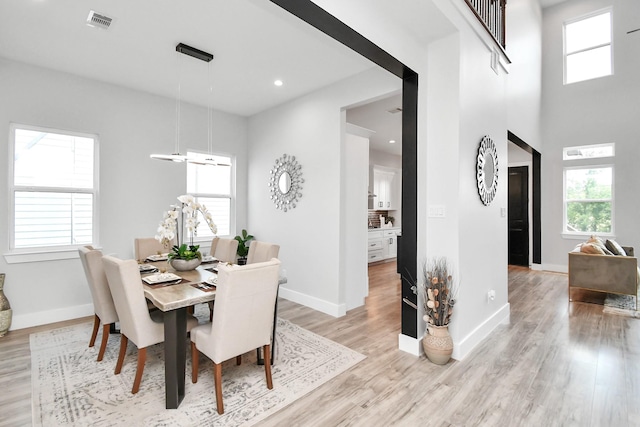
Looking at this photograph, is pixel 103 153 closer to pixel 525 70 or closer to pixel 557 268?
pixel 525 70

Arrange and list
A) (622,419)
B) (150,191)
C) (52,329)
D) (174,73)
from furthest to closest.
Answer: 1. (150,191)
2. (174,73)
3. (52,329)
4. (622,419)

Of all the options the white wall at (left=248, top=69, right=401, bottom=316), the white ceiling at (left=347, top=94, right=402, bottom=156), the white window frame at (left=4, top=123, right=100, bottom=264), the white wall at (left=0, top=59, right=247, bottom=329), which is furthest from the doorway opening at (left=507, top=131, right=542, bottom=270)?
the white window frame at (left=4, top=123, right=100, bottom=264)

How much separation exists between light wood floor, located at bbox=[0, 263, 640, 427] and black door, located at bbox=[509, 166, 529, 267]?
3516mm

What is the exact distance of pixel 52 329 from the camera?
3352 millimetres

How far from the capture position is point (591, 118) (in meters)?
6.04

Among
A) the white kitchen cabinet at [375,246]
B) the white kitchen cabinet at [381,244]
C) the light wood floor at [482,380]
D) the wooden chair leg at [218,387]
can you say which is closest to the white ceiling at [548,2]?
the white kitchen cabinet at [381,244]

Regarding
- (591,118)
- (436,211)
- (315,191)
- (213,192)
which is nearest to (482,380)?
(436,211)

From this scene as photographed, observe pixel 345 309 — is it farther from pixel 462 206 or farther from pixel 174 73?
pixel 174 73

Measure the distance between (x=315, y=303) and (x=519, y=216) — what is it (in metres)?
5.66

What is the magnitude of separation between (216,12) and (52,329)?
3630 mm

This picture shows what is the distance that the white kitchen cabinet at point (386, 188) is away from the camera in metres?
8.01

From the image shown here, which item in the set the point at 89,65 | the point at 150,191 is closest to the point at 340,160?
the point at 150,191

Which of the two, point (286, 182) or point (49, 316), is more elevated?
point (286, 182)

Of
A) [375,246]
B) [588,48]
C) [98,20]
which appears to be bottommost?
[375,246]
